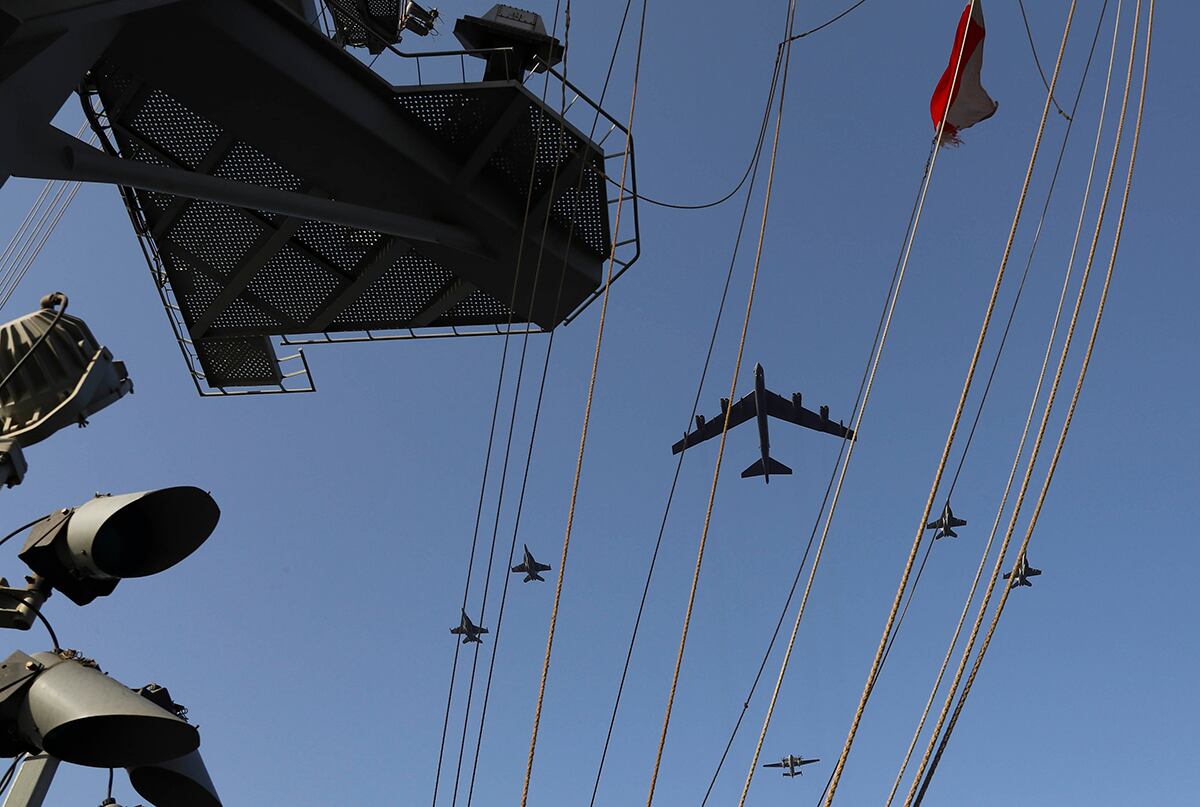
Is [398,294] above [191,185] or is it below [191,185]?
above

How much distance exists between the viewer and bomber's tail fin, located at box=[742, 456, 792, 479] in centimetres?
4778

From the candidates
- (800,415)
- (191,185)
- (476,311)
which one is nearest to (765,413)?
(800,415)

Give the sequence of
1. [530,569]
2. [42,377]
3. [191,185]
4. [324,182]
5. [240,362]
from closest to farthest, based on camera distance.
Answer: [42,377] → [191,185] → [324,182] → [240,362] → [530,569]

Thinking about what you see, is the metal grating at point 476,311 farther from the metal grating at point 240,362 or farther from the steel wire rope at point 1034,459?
the steel wire rope at point 1034,459

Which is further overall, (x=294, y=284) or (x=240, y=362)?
(x=240, y=362)

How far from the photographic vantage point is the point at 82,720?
9.57 feet

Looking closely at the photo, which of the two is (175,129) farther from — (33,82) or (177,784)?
(177,784)

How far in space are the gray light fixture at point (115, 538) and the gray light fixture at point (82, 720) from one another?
0.28m

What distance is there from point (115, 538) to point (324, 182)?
7708mm

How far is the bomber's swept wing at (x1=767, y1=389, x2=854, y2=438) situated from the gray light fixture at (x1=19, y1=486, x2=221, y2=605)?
1638 inches

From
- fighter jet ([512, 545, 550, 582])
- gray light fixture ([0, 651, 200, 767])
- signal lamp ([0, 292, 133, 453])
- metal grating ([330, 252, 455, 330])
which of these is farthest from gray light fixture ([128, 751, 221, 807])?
fighter jet ([512, 545, 550, 582])

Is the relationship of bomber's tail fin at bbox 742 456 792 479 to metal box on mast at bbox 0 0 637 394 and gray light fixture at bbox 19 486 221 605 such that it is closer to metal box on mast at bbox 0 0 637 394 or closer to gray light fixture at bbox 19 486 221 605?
metal box on mast at bbox 0 0 637 394

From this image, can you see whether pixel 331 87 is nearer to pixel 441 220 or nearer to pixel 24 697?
pixel 441 220

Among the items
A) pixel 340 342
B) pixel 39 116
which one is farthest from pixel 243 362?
pixel 39 116
